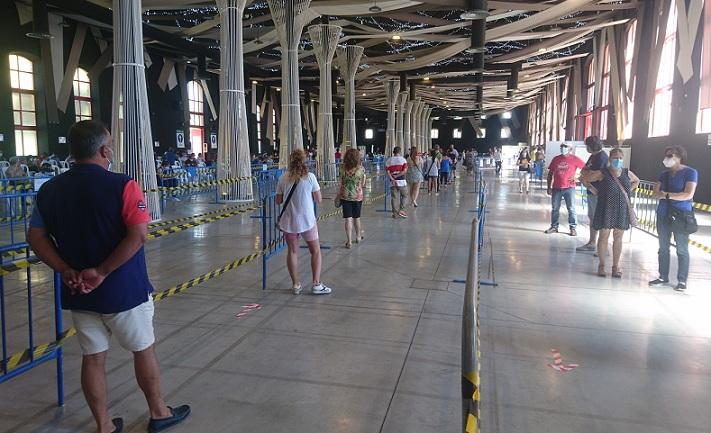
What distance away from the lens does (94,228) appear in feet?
9.42

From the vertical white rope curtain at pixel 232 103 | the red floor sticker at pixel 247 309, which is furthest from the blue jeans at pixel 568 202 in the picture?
the vertical white rope curtain at pixel 232 103

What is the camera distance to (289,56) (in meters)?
Answer: 21.0

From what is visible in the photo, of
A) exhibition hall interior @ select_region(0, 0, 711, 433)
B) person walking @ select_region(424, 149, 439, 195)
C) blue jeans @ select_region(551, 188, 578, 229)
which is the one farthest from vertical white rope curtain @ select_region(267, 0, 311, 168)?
blue jeans @ select_region(551, 188, 578, 229)

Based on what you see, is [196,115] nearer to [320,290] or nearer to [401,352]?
[320,290]

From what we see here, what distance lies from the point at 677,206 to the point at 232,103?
1263 cm

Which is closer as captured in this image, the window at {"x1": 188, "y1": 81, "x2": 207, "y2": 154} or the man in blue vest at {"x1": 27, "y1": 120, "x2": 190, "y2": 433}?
the man in blue vest at {"x1": 27, "y1": 120, "x2": 190, "y2": 433}

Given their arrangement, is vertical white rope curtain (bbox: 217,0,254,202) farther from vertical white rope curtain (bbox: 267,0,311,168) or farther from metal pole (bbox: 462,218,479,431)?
metal pole (bbox: 462,218,479,431)

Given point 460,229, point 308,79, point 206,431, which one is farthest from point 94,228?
point 308,79

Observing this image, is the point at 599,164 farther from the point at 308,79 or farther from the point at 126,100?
the point at 308,79

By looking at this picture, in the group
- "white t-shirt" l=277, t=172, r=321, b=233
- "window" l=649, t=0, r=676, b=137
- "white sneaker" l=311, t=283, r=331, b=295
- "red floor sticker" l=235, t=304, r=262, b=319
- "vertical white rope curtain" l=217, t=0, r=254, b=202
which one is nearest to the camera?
"red floor sticker" l=235, t=304, r=262, b=319

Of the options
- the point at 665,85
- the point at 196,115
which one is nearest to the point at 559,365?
the point at 665,85

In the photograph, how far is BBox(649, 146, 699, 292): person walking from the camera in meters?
6.64

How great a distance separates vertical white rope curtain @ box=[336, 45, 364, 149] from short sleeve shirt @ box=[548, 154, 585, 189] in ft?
65.5

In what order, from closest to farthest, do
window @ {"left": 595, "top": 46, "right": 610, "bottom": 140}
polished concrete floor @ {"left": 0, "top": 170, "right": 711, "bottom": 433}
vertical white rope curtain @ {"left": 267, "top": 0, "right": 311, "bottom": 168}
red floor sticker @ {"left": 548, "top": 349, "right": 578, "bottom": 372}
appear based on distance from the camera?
polished concrete floor @ {"left": 0, "top": 170, "right": 711, "bottom": 433} → red floor sticker @ {"left": 548, "top": 349, "right": 578, "bottom": 372} → vertical white rope curtain @ {"left": 267, "top": 0, "right": 311, "bottom": 168} → window @ {"left": 595, "top": 46, "right": 610, "bottom": 140}
